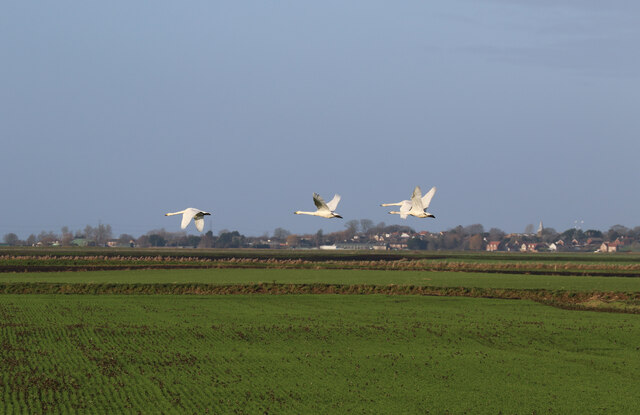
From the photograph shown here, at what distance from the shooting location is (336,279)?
68438mm

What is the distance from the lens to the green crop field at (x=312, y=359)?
23672mm

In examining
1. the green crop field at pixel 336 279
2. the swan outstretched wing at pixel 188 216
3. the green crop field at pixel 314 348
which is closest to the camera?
the green crop field at pixel 314 348

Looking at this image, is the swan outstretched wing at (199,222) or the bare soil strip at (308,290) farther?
the bare soil strip at (308,290)

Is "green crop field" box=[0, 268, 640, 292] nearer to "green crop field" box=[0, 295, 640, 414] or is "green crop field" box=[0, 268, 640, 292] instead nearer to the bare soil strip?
the bare soil strip

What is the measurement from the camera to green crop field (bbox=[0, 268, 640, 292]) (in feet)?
211

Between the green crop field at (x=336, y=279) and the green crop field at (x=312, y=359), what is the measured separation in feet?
56.0

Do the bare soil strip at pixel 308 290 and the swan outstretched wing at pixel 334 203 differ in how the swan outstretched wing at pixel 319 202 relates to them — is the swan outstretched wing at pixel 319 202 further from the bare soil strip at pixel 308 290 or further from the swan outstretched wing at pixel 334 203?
the bare soil strip at pixel 308 290

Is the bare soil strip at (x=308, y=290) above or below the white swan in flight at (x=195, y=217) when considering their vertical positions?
below

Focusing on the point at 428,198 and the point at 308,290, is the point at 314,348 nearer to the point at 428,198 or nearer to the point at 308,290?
the point at 428,198

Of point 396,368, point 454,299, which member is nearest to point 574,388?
point 396,368

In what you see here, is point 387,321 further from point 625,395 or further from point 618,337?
point 625,395

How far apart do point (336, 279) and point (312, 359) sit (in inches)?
1506

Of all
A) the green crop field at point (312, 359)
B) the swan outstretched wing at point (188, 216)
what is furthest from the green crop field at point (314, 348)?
the swan outstretched wing at point (188, 216)

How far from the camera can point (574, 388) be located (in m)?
26.2
